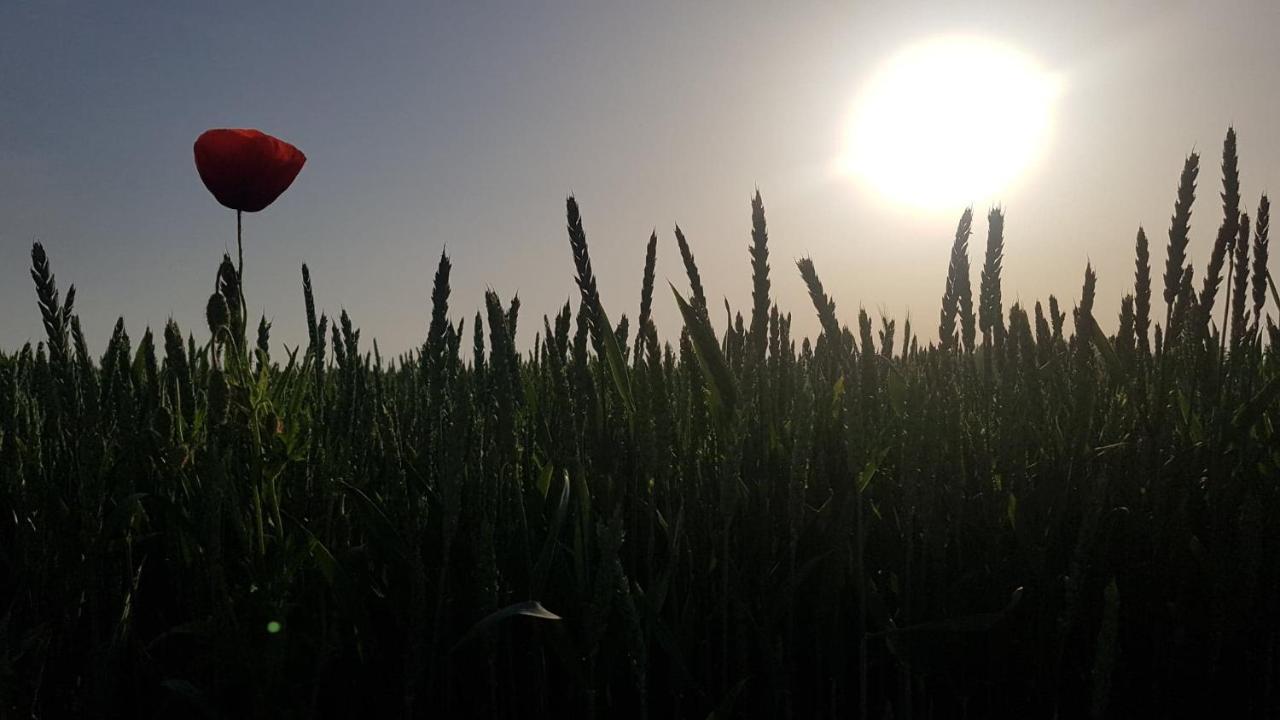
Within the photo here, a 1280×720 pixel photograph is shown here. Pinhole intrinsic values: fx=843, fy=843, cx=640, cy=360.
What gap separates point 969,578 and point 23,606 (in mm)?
1526

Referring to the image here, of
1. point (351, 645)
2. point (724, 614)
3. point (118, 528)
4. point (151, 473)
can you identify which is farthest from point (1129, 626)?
point (151, 473)

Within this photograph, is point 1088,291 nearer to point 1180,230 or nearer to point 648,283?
point 1180,230

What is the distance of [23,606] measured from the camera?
4.63 ft

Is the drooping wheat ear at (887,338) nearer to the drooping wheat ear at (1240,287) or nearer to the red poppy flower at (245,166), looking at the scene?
the drooping wheat ear at (1240,287)

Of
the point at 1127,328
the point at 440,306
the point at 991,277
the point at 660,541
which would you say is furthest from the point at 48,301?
the point at 1127,328

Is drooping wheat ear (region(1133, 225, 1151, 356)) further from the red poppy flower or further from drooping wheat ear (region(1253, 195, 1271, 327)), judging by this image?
the red poppy flower

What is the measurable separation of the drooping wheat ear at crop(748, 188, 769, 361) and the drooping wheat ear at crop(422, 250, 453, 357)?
427mm

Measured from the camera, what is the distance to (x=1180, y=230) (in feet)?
4.64

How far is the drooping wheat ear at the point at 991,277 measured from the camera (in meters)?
1.35

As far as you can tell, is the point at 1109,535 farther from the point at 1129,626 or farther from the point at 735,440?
the point at 735,440

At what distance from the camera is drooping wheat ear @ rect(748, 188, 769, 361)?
1195 millimetres

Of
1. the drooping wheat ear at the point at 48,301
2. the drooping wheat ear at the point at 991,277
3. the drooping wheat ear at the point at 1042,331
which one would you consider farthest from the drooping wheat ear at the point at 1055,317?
the drooping wheat ear at the point at 48,301

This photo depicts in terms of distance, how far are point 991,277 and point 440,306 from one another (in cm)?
88

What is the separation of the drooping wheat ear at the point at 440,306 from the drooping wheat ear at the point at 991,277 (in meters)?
0.86
